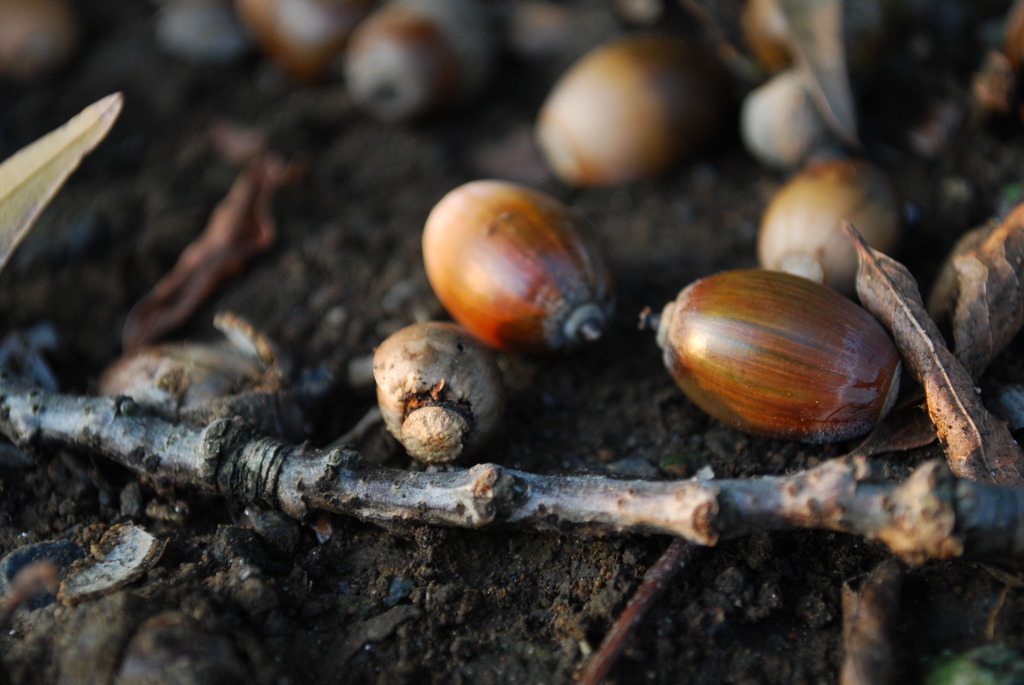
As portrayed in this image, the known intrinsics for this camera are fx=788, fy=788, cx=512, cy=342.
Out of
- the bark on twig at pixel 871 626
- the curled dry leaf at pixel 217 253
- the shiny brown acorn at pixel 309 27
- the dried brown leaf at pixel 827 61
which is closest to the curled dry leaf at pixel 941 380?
the bark on twig at pixel 871 626

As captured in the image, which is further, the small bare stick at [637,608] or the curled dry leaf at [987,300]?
the curled dry leaf at [987,300]

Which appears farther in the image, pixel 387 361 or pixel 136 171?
pixel 136 171

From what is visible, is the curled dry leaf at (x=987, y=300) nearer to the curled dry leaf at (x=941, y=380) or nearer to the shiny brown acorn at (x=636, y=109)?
the curled dry leaf at (x=941, y=380)

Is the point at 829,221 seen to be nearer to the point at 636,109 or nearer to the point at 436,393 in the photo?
the point at 636,109

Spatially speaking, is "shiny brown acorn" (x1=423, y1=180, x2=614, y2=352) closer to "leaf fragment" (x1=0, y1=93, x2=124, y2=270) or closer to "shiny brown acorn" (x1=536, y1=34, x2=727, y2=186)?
"shiny brown acorn" (x1=536, y1=34, x2=727, y2=186)

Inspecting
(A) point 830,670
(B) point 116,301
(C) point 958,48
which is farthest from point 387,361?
(C) point 958,48

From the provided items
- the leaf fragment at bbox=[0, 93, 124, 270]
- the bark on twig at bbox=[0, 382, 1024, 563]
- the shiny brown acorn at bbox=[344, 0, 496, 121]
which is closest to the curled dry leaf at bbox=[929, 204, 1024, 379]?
the bark on twig at bbox=[0, 382, 1024, 563]

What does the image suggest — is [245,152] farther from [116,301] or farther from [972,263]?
[972,263]
